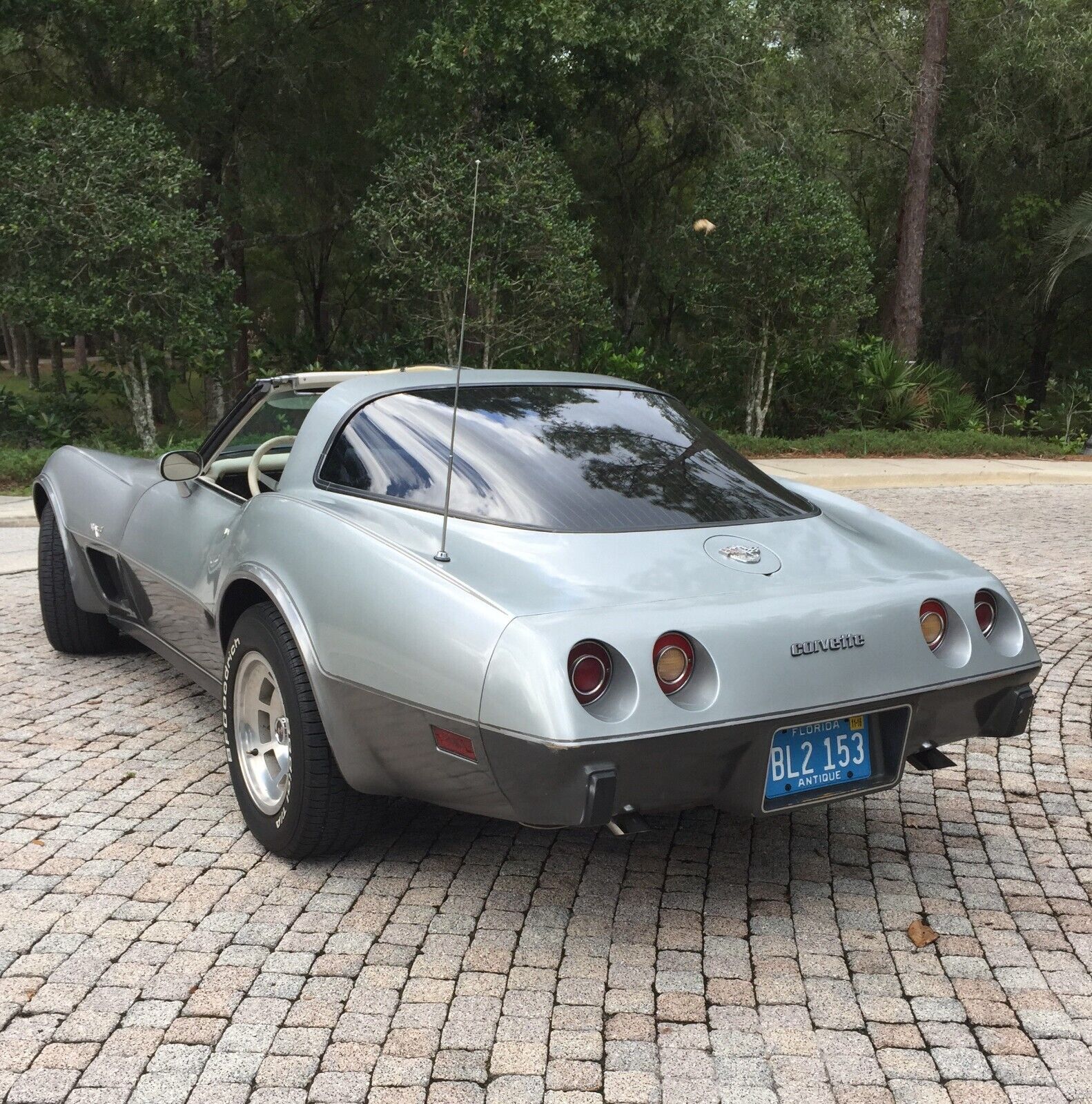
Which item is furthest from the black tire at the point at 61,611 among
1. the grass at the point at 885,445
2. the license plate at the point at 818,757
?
the grass at the point at 885,445

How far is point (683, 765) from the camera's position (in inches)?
121

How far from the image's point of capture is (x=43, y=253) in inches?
586

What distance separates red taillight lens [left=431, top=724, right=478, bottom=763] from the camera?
10.1ft

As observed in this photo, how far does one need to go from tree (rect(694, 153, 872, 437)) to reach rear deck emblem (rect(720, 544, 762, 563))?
1434 centimetres

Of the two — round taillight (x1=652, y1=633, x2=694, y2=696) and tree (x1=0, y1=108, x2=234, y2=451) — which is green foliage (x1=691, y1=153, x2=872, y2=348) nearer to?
tree (x1=0, y1=108, x2=234, y2=451)

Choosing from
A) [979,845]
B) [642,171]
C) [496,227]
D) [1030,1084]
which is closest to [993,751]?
[979,845]

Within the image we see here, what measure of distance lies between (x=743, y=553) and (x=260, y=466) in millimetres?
2517

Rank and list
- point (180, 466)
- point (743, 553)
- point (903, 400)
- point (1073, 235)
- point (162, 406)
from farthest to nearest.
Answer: point (162, 406) < point (1073, 235) < point (903, 400) < point (180, 466) < point (743, 553)

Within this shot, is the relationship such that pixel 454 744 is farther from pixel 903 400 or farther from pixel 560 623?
pixel 903 400

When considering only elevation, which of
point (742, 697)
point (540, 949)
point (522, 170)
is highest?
point (522, 170)

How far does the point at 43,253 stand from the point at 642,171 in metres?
11.6

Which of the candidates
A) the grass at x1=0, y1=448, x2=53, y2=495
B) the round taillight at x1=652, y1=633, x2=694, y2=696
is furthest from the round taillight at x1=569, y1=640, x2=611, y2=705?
the grass at x1=0, y1=448, x2=53, y2=495

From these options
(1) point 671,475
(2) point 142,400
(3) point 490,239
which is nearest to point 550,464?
(1) point 671,475

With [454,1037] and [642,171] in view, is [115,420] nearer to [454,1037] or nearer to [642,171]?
[642,171]
